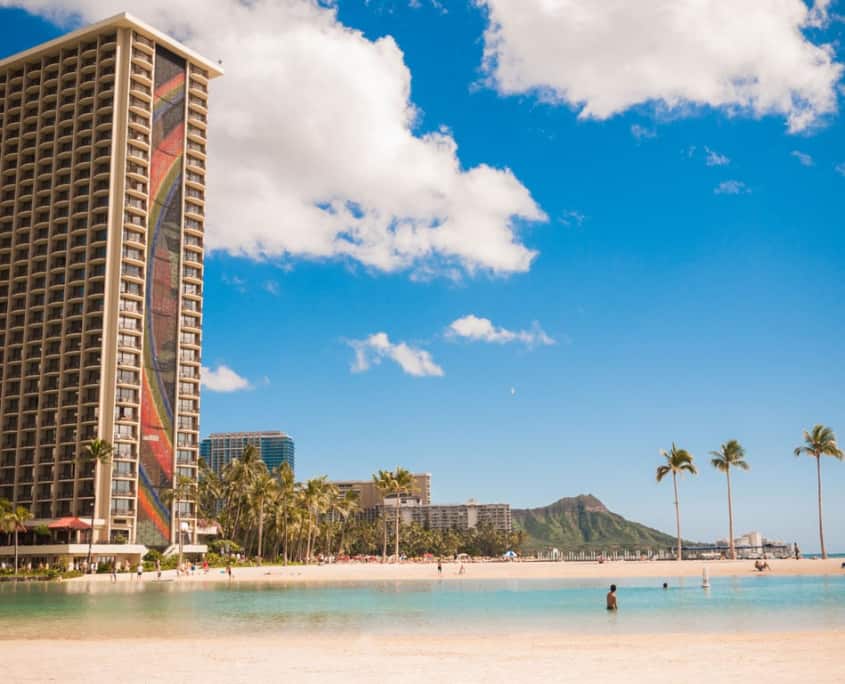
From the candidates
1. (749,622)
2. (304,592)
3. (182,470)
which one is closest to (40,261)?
(182,470)

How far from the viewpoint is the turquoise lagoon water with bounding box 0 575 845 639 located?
113 feet

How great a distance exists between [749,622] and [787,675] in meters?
17.4

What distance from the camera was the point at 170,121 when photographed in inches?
4823

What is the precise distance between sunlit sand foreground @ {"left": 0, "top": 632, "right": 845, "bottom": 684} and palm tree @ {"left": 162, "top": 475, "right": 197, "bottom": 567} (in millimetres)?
82110

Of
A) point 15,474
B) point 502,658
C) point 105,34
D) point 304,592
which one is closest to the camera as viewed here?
point 502,658

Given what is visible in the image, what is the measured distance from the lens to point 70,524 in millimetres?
100625

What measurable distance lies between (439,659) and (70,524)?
288ft

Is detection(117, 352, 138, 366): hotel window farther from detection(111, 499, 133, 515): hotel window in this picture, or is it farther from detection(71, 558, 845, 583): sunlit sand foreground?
detection(71, 558, 845, 583): sunlit sand foreground

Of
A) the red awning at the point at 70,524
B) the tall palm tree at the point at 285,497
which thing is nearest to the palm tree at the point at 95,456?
the red awning at the point at 70,524

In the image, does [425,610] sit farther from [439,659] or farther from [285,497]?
[285,497]

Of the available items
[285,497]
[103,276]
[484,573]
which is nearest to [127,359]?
[103,276]

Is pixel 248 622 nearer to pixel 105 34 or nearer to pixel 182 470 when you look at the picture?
pixel 182 470

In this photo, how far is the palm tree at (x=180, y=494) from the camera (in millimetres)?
109625

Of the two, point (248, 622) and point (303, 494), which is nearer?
point (248, 622)
